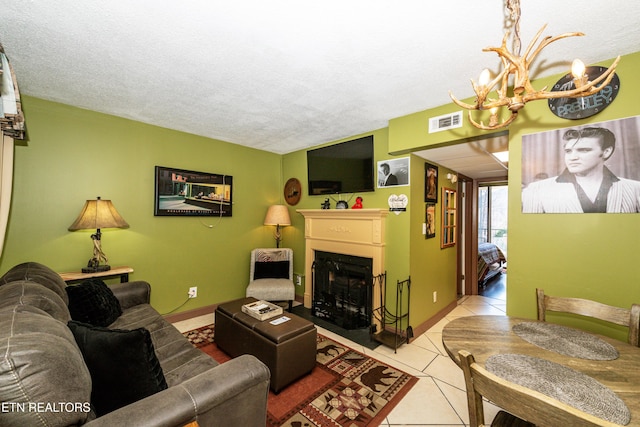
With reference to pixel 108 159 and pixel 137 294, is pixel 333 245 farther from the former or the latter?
pixel 108 159

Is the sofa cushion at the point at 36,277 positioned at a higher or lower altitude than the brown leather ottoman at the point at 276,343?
higher

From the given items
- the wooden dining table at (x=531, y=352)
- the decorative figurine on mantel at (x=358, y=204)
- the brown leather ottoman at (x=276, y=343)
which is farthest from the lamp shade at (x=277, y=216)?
the wooden dining table at (x=531, y=352)

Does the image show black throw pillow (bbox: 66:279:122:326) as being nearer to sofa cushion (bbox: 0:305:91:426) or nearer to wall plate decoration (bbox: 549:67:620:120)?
sofa cushion (bbox: 0:305:91:426)

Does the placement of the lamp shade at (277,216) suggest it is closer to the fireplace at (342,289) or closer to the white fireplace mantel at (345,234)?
the white fireplace mantel at (345,234)

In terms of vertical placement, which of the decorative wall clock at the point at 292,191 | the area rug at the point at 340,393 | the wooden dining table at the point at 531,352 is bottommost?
the area rug at the point at 340,393

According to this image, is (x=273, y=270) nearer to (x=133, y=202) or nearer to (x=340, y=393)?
(x=133, y=202)

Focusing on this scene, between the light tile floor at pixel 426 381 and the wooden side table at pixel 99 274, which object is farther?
the wooden side table at pixel 99 274

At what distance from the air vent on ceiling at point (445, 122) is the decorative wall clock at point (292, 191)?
7.42ft

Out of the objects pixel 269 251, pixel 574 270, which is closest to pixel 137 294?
pixel 269 251

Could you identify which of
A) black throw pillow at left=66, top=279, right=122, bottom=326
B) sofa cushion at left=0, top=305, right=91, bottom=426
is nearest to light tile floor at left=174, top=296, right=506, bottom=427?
black throw pillow at left=66, top=279, right=122, bottom=326

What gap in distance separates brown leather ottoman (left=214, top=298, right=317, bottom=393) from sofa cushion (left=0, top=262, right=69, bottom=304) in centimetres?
127

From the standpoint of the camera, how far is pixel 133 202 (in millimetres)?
3035

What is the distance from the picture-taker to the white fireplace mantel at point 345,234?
309 centimetres

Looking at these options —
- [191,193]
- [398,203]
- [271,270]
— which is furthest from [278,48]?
[271,270]
